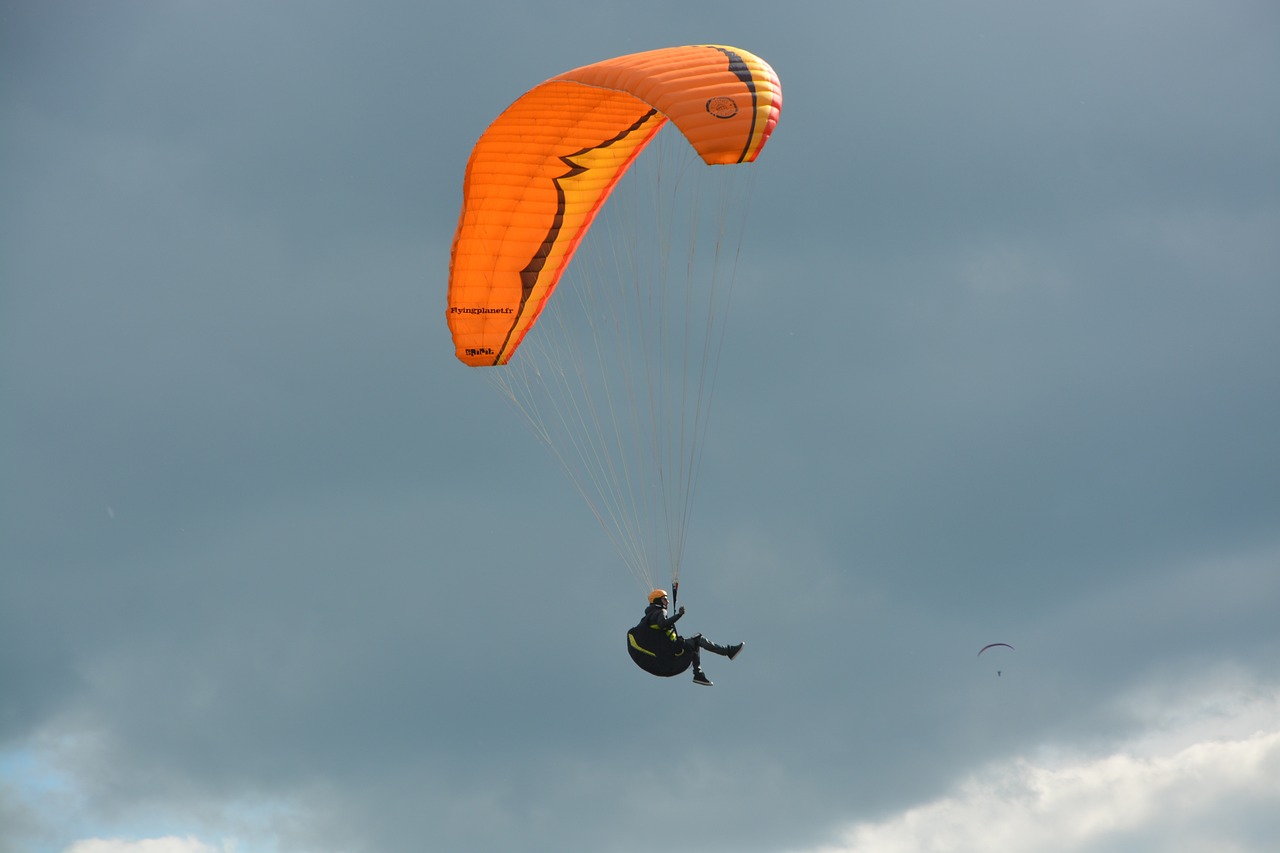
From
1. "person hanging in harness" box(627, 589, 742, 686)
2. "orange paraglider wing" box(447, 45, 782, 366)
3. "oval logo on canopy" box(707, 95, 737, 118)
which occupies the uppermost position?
"orange paraglider wing" box(447, 45, 782, 366)

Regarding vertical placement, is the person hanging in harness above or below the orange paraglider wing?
below

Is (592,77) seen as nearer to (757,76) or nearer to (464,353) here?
(757,76)

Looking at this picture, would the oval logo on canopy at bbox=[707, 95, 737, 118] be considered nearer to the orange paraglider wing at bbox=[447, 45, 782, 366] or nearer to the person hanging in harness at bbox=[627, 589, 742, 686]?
the orange paraglider wing at bbox=[447, 45, 782, 366]

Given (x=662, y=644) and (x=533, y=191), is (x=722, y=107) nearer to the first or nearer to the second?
(x=533, y=191)

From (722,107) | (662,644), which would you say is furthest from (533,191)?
(662,644)

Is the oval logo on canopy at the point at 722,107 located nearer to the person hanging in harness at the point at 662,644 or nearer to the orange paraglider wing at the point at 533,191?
the orange paraglider wing at the point at 533,191

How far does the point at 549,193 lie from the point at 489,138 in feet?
4.34

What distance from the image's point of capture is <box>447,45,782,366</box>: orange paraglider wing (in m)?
31.2

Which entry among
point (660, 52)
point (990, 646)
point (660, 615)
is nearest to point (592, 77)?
point (660, 52)

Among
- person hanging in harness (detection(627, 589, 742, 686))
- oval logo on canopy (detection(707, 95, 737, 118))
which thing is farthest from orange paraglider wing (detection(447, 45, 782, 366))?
person hanging in harness (detection(627, 589, 742, 686))

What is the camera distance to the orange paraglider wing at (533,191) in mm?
31234

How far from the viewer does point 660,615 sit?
2894 cm

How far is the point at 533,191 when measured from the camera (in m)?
31.9

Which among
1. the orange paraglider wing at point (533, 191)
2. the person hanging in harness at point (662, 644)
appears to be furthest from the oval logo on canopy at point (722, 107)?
the person hanging in harness at point (662, 644)
